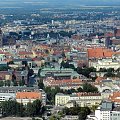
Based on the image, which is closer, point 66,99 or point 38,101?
point 38,101

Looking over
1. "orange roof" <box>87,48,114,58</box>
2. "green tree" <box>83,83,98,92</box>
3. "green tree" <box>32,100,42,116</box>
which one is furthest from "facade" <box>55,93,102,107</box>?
"orange roof" <box>87,48,114,58</box>

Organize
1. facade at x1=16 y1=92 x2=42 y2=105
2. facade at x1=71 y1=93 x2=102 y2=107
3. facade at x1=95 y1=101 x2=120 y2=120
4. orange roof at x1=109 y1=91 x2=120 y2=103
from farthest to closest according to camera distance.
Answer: facade at x1=16 y1=92 x2=42 y2=105
facade at x1=71 y1=93 x2=102 y2=107
orange roof at x1=109 y1=91 x2=120 y2=103
facade at x1=95 y1=101 x2=120 y2=120

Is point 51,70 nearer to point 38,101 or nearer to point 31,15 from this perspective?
point 38,101

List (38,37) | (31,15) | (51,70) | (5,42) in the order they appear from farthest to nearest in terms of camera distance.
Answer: (31,15), (38,37), (5,42), (51,70)

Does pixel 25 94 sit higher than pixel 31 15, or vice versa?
pixel 25 94

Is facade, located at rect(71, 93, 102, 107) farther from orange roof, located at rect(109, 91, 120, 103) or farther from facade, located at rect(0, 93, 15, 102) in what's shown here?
facade, located at rect(0, 93, 15, 102)

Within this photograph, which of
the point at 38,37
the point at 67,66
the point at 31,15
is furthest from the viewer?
the point at 31,15

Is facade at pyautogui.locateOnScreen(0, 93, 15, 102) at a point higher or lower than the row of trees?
lower

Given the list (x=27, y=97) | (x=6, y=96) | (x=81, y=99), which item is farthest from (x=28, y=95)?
(x=81, y=99)

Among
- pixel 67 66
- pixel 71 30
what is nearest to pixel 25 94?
pixel 67 66
